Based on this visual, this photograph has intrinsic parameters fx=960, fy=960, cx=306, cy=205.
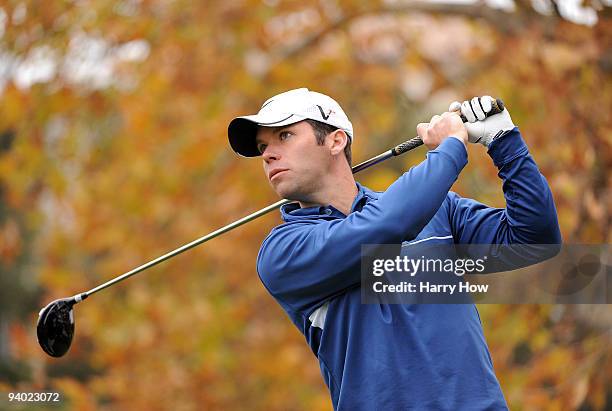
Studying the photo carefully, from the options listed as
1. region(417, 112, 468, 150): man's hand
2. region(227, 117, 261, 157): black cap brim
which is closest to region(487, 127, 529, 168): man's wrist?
region(417, 112, 468, 150): man's hand

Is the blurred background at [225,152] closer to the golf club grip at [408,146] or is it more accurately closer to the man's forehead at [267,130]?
the golf club grip at [408,146]

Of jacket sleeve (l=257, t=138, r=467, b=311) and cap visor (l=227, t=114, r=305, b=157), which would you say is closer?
jacket sleeve (l=257, t=138, r=467, b=311)

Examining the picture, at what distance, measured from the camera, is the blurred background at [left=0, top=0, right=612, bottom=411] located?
6062 mm

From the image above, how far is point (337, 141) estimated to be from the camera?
318 centimetres

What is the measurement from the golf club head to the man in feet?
3.59

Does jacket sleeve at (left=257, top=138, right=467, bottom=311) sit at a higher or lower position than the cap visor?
lower

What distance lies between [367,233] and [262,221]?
27.0 ft

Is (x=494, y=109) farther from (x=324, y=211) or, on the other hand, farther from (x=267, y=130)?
(x=267, y=130)

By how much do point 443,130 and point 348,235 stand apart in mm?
471

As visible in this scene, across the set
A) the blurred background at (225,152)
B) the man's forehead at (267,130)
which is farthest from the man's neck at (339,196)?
the blurred background at (225,152)

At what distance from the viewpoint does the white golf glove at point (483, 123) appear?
116 inches

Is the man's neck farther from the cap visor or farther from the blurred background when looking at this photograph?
the blurred background

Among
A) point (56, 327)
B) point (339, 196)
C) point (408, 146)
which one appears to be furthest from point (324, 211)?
point (56, 327)

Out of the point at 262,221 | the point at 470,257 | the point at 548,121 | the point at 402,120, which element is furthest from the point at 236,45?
the point at 470,257
